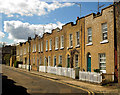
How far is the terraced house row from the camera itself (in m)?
15.9

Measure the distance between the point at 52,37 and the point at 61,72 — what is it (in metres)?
8.81

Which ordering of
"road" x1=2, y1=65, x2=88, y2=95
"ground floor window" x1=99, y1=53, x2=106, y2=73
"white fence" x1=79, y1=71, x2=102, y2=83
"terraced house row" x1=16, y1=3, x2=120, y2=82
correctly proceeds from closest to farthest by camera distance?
"road" x1=2, y1=65, x2=88, y2=95
"white fence" x1=79, y1=71, x2=102, y2=83
"terraced house row" x1=16, y1=3, x2=120, y2=82
"ground floor window" x1=99, y1=53, x2=106, y2=73

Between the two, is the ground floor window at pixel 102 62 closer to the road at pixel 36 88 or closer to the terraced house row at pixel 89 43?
the terraced house row at pixel 89 43

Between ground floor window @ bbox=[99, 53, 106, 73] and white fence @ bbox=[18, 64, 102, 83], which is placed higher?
ground floor window @ bbox=[99, 53, 106, 73]

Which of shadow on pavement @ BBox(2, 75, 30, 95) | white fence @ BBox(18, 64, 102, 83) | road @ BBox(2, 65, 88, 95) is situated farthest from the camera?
white fence @ BBox(18, 64, 102, 83)

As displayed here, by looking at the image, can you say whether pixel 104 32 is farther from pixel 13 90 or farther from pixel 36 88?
pixel 13 90

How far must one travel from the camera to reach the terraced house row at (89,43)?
15938mm

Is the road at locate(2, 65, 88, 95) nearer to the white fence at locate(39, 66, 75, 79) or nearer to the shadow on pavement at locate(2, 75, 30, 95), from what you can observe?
the shadow on pavement at locate(2, 75, 30, 95)

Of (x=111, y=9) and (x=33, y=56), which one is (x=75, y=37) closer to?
(x=111, y=9)

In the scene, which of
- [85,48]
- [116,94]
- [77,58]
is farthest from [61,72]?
[116,94]

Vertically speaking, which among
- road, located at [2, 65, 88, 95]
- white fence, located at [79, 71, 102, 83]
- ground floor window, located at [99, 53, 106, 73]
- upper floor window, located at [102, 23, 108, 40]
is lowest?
road, located at [2, 65, 88, 95]

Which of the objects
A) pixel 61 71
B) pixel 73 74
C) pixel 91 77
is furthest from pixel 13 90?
pixel 61 71

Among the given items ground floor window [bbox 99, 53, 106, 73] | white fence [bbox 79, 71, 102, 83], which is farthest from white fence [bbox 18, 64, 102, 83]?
ground floor window [bbox 99, 53, 106, 73]

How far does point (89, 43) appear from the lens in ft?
63.8
